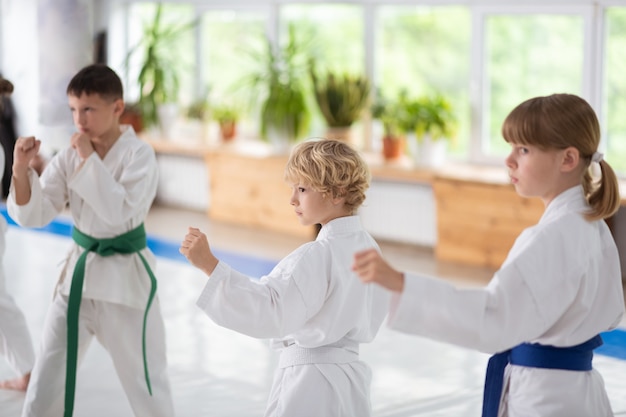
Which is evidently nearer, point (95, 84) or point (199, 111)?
point (95, 84)

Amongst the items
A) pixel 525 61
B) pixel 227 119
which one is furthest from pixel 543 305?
pixel 227 119

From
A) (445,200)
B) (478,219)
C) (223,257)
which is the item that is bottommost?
(223,257)

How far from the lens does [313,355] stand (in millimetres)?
2717

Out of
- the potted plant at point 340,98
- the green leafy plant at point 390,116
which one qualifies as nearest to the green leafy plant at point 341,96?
the potted plant at point 340,98

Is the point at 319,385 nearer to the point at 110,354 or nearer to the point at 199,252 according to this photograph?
the point at 199,252

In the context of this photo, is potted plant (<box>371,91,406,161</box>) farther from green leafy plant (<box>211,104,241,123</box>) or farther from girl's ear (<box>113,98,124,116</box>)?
girl's ear (<box>113,98,124,116</box>)

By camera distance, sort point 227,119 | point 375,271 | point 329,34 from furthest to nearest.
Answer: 1. point 227,119
2. point 329,34
3. point 375,271

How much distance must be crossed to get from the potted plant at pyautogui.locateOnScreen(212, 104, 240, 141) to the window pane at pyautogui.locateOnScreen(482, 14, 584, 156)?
85.4 inches

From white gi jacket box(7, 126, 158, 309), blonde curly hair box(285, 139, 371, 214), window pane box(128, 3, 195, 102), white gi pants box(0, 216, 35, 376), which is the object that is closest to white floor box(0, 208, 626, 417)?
white gi pants box(0, 216, 35, 376)

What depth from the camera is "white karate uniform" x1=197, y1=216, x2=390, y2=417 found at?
2541 millimetres

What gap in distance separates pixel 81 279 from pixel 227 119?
187 inches

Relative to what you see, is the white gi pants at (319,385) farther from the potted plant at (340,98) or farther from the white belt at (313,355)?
the potted plant at (340,98)

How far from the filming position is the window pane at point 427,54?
7.20 m

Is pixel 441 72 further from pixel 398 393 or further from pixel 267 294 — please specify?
pixel 267 294
